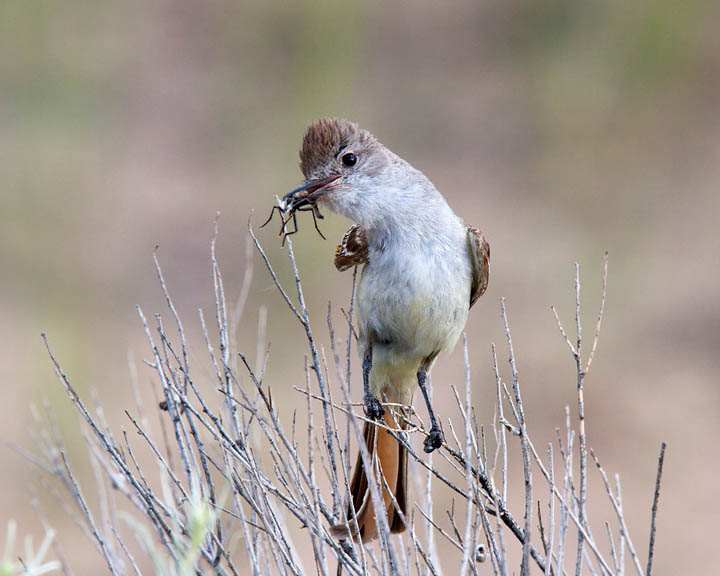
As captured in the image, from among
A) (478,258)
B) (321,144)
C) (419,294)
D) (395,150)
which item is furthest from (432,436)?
(395,150)

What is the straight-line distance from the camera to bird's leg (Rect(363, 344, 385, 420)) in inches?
111

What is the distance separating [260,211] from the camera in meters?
7.97

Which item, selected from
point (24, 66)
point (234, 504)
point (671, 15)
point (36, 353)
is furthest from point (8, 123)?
point (234, 504)

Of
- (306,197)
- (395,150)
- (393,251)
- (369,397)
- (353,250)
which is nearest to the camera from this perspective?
(306,197)

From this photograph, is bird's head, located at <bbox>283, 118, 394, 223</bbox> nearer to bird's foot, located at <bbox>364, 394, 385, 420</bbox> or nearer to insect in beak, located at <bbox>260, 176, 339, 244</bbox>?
insect in beak, located at <bbox>260, 176, 339, 244</bbox>

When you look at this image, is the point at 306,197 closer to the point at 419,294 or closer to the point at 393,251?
the point at 393,251

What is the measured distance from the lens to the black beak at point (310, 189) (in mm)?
2559

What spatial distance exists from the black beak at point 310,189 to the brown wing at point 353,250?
23cm

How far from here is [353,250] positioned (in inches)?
110

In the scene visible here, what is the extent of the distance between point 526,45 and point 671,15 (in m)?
1.32

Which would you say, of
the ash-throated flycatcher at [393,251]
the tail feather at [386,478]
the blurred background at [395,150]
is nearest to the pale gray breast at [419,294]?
the ash-throated flycatcher at [393,251]

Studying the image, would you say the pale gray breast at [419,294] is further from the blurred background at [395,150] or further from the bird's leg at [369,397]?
the blurred background at [395,150]

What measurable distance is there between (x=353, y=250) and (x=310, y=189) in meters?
0.29

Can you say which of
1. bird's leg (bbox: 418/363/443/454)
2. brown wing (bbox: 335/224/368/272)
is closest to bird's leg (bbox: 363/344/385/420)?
bird's leg (bbox: 418/363/443/454)
